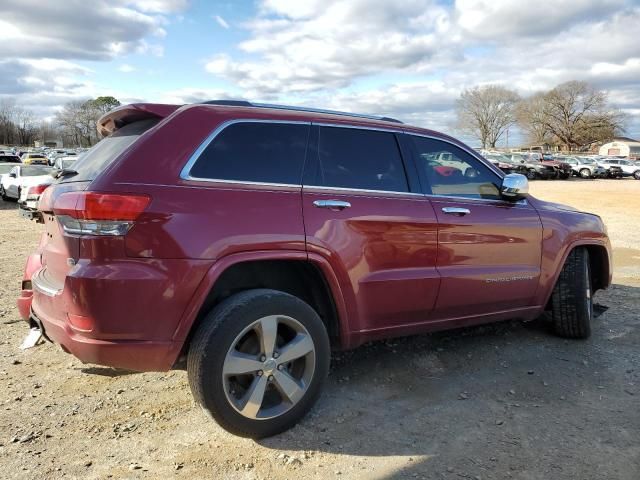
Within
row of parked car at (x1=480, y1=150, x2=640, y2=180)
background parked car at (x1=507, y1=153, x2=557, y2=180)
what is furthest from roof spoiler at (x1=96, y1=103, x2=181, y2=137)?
background parked car at (x1=507, y1=153, x2=557, y2=180)

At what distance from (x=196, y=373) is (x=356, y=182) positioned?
152cm

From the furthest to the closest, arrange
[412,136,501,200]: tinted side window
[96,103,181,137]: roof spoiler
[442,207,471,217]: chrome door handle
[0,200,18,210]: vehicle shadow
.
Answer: [0,200,18,210]: vehicle shadow
[412,136,501,200]: tinted side window
[442,207,471,217]: chrome door handle
[96,103,181,137]: roof spoiler

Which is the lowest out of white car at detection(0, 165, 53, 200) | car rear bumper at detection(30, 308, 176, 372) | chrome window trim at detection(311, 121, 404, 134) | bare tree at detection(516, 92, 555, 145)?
car rear bumper at detection(30, 308, 176, 372)

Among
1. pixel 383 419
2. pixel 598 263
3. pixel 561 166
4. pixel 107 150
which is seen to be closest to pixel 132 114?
pixel 107 150

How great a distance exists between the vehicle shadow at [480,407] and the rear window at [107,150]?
1782 millimetres

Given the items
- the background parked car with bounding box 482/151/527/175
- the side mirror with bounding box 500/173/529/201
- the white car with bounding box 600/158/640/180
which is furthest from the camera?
the white car with bounding box 600/158/640/180

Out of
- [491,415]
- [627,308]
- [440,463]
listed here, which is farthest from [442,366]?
[627,308]

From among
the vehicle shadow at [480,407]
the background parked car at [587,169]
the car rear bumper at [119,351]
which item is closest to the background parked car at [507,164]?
the background parked car at [587,169]

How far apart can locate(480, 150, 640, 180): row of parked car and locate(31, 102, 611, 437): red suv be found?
36.8m

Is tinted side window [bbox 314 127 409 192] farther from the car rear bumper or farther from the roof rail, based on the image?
the car rear bumper

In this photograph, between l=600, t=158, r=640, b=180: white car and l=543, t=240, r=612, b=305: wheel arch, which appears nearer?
l=543, t=240, r=612, b=305: wheel arch

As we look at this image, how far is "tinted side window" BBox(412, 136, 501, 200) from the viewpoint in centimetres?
393

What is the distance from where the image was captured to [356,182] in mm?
3521

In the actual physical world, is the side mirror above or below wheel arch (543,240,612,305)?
above
